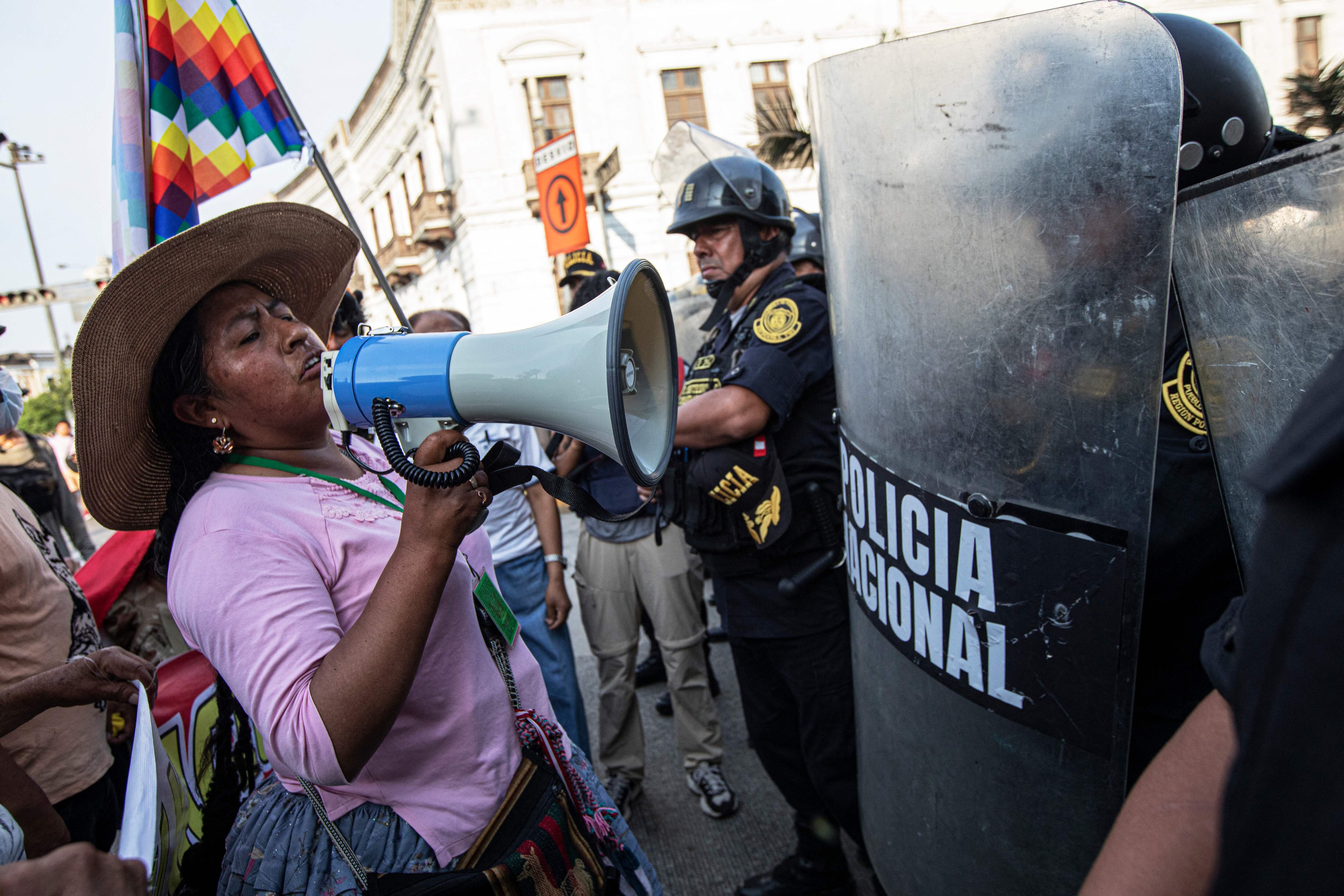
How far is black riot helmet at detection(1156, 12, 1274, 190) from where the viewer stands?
1163 millimetres

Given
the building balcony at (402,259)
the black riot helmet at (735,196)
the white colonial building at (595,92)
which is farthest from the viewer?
the building balcony at (402,259)

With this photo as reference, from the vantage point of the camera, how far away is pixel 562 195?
9.98 metres

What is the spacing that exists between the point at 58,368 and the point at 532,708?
3163cm

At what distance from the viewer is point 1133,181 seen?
78 centimetres

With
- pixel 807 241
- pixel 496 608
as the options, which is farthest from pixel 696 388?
pixel 807 241

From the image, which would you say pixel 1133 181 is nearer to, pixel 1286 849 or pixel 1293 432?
pixel 1293 432

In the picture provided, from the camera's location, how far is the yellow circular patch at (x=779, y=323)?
2.14 metres

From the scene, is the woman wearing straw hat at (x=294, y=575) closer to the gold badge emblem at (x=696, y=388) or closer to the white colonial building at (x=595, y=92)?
the gold badge emblem at (x=696, y=388)

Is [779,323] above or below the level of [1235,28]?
below

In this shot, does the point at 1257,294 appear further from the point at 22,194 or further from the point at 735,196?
the point at 22,194

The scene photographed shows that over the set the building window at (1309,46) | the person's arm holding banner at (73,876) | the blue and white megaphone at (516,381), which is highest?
the building window at (1309,46)

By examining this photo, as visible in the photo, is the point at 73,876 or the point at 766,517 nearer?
the point at 73,876

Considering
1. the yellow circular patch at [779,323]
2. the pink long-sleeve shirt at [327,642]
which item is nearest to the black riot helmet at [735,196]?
the yellow circular patch at [779,323]

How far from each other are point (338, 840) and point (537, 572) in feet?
5.78
